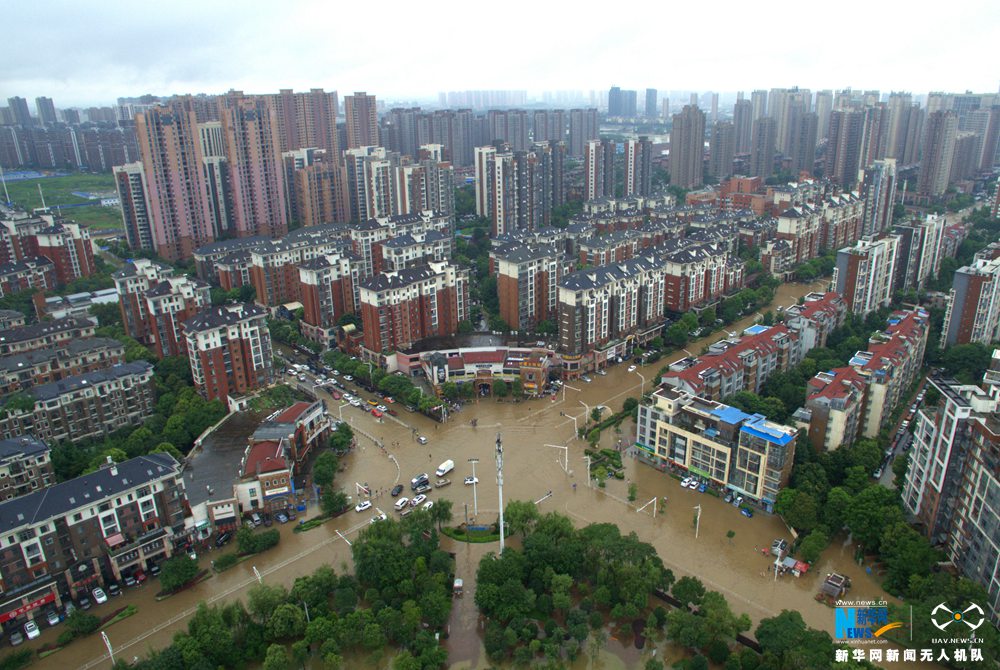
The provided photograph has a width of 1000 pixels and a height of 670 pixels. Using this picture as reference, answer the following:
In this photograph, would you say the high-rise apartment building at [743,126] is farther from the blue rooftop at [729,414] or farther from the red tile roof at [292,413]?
the red tile roof at [292,413]

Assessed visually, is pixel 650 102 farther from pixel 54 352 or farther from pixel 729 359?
pixel 54 352

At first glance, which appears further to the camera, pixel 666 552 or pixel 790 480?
pixel 790 480

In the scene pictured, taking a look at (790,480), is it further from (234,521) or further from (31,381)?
(31,381)

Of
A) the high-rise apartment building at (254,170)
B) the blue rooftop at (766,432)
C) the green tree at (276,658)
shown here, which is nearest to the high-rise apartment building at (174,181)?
the high-rise apartment building at (254,170)

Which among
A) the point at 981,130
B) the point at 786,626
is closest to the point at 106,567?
the point at 786,626

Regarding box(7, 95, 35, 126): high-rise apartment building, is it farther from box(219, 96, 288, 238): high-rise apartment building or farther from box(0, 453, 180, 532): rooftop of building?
box(0, 453, 180, 532): rooftop of building

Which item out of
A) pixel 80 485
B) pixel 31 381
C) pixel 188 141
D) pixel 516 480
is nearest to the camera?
pixel 80 485

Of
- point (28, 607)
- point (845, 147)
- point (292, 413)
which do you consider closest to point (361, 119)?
point (845, 147)
